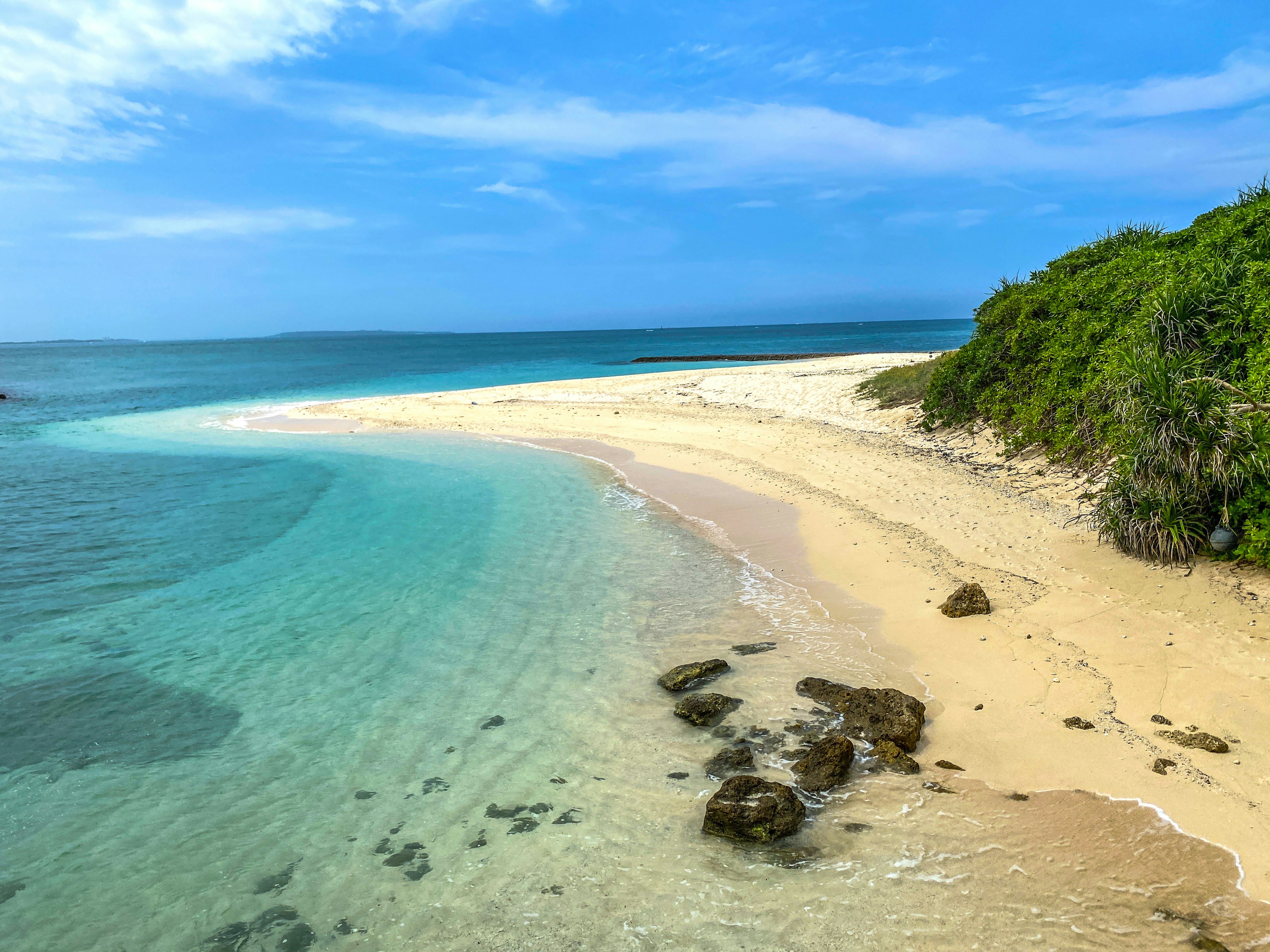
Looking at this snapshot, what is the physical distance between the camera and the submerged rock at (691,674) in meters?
6.76

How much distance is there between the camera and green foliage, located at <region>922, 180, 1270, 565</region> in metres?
7.66

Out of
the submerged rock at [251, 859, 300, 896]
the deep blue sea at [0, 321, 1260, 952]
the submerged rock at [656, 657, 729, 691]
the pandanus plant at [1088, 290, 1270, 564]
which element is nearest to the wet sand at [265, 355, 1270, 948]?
the pandanus plant at [1088, 290, 1270, 564]

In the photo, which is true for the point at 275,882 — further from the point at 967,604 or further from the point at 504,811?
the point at 967,604

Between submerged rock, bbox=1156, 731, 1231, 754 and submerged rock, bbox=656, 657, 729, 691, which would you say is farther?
submerged rock, bbox=656, 657, 729, 691

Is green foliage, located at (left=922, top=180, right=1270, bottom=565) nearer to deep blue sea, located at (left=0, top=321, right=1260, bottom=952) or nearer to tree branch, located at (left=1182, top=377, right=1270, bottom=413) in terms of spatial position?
tree branch, located at (left=1182, top=377, right=1270, bottom=413)

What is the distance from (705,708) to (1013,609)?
390 cm

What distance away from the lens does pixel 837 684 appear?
6.53 meters

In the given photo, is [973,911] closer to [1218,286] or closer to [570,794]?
[570,794]

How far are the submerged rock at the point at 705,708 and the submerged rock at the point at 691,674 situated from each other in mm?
298

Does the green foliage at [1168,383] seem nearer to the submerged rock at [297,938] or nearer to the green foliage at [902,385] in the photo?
the green foliage at [902,385]

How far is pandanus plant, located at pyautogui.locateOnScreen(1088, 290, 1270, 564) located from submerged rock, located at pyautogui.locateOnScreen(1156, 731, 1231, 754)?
335 cm

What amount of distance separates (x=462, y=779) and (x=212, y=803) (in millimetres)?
1831

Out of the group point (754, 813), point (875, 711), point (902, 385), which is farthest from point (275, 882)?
point (902, 385)

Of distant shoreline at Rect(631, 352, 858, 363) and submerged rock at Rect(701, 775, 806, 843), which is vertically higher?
distant shoreline at Rect(631, 352, 858, 363)
